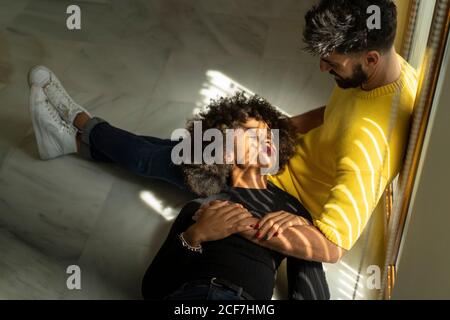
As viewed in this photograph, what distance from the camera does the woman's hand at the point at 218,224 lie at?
5.63 feet

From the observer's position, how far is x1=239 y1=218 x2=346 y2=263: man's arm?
164cm

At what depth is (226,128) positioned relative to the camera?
6.01ft

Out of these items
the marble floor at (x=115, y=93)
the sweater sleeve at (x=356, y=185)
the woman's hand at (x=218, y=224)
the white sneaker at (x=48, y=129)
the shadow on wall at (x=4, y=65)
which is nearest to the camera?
the sweater sleeve at (x=356, y=185)

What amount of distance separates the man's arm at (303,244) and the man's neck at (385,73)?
1.26ft

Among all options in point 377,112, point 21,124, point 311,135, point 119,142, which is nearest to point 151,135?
point 119,142

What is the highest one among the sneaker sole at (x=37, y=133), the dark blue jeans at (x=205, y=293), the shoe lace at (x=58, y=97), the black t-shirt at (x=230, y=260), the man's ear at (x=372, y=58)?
the man's ear at (x=372, y=58)

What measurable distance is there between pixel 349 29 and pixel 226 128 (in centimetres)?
42

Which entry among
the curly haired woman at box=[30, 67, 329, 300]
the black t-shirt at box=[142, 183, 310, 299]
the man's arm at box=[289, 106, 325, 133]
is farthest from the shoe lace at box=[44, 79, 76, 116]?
the man's arm at box=[289, 106, 325, 133]

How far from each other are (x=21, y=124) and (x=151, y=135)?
46 cm

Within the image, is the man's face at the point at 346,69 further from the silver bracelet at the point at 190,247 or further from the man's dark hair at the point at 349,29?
the silver bracelet at the point at 190,247

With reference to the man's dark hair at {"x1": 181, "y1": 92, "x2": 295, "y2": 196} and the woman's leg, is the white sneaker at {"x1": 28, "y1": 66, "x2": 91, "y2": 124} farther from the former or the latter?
the man's dark hair at {"x1": 181, "y1": 92, "x2": 295, "y2": 196}

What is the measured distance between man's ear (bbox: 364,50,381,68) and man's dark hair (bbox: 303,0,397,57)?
0.03ft

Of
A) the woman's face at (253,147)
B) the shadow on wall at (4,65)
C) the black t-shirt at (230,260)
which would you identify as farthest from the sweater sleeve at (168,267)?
the shadow on wall at (4,65)

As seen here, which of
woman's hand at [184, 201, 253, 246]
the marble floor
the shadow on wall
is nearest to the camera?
woman's hand at [184, 201, 253, 246]
